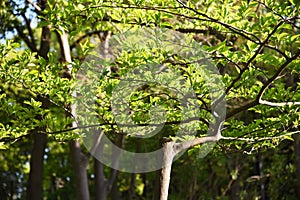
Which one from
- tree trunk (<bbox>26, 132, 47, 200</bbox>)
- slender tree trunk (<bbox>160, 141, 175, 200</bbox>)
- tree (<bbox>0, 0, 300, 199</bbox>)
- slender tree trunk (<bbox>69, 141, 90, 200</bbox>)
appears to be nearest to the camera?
tree (<bbox>0, 0, 300, 199</bbox>)

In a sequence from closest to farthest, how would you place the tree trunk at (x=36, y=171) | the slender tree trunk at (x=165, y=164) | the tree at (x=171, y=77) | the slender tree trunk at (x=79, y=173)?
the tree at (x=171, y=77) → the slender tree trunk at (x=165, y=164) → the slender tree trunk at (x=79, y=173) → the tree trunk at (x=36, y=171)

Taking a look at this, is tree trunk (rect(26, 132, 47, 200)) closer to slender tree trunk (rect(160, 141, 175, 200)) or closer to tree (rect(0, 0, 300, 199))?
tree (rect(0, 0, 300, 199))

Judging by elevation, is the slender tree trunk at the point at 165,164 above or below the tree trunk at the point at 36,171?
below

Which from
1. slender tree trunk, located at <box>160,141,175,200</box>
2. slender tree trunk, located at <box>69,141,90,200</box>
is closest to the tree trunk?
slender tree trunk, located at <box>69,141,90,200</box>

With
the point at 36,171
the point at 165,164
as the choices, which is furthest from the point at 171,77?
the point at 36,171

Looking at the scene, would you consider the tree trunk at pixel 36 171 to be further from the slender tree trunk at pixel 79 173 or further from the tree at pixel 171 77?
the tree at pixel 171 77

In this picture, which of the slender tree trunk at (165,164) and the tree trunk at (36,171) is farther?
the tree trunk at (36,171)

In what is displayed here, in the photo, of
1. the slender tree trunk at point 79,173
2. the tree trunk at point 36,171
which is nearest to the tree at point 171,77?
the slender tree trunk at point 79,173

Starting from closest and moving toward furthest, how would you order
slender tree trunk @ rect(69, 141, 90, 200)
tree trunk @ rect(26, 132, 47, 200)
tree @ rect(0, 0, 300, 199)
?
tree @ rect(0, 0, 300, 199), slender tree trunk @ rect(69, 141, 90, 200), tree trunk @ rect(26, 132, 47, 200)

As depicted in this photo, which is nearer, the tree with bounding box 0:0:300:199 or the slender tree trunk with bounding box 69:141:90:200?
the tree with bounding box 0:0:300:199

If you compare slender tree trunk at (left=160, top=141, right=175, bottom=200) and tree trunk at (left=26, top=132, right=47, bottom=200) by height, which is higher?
tree trunk at (left=26, top=132, right=47, bottom=200)

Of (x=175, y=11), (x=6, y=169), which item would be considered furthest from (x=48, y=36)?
(x=6, y=169)

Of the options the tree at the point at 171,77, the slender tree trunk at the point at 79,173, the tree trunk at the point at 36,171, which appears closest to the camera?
the tree at the point at 171,77

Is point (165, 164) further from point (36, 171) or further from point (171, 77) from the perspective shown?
point (36, 171)
